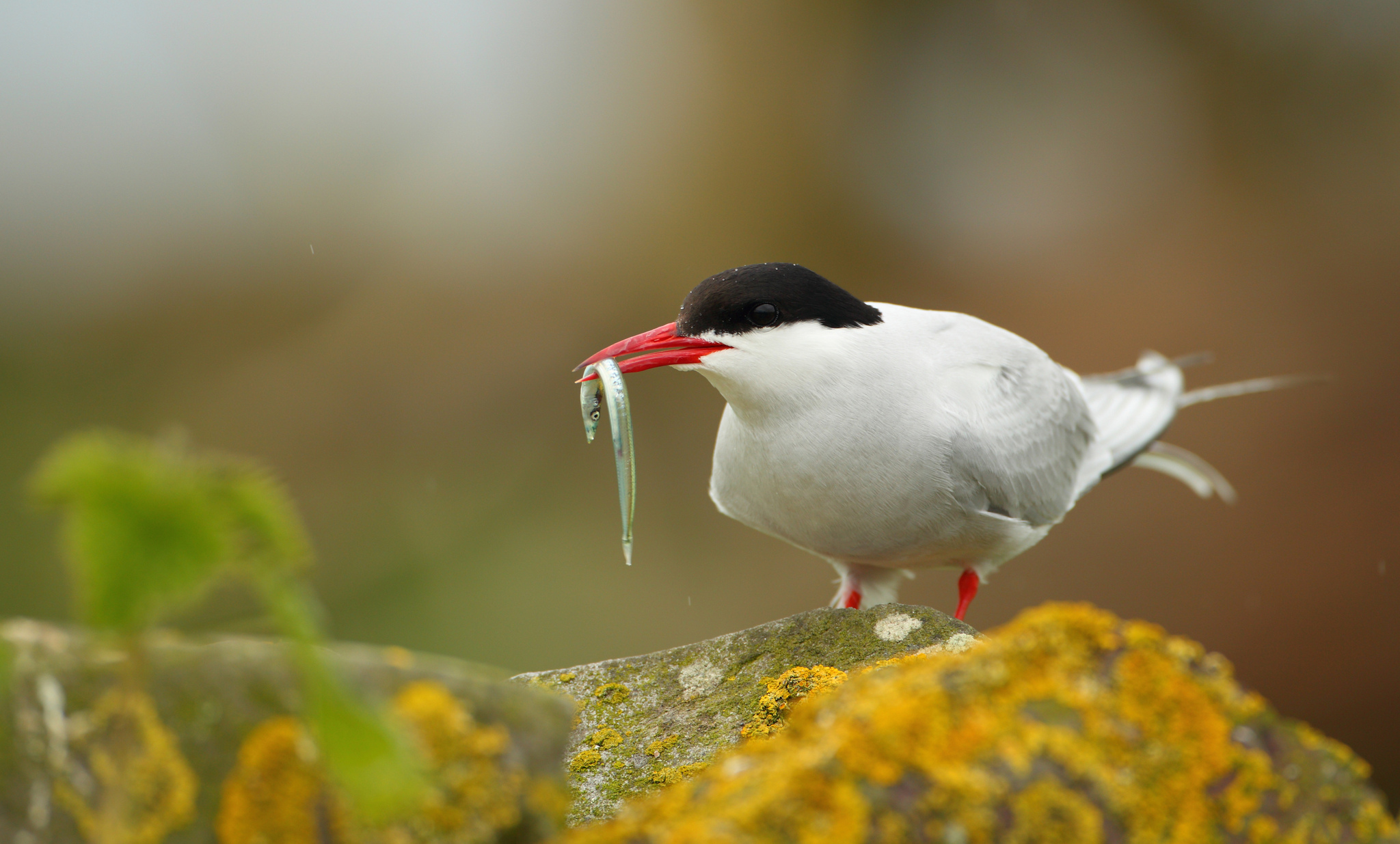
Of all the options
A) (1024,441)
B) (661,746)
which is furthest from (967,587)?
(661,746)

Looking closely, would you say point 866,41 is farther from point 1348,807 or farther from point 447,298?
point 1348,807

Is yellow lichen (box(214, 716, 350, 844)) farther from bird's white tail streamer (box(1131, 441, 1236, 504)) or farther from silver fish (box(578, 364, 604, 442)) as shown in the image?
bird's white tail streamer (box(1131, 441, 1236, 504))

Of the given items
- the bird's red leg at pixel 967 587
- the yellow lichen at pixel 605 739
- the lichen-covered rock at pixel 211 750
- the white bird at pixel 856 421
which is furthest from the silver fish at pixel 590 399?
the lichen-covered rock at pixel 211 750

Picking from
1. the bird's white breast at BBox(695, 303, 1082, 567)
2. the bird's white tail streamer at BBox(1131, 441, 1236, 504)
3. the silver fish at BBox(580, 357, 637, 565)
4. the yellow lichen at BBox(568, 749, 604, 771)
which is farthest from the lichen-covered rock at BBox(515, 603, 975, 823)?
the bird's white tail streamer at BBox(1131, 441, 1236, 504)

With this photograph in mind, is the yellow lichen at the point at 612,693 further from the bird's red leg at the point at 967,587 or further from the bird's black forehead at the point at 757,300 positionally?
the bird's red leg at the point at 967,587

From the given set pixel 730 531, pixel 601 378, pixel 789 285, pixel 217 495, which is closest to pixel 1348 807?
pixel 217 495

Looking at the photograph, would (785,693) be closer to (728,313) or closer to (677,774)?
(677,774)

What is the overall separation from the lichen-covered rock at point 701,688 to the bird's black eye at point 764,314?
861 mm

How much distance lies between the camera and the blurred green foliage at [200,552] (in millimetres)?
858

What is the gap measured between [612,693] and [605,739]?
0.19 metres

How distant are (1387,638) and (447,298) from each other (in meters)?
6.18

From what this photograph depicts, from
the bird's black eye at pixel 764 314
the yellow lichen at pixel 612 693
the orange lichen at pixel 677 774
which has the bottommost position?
the yellow lichen at pixel 612 693

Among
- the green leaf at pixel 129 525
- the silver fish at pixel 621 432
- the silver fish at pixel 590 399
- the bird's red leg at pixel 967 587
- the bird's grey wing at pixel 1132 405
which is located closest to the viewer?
the green leaf at pixel 129 525

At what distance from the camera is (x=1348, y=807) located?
47.1 inches
